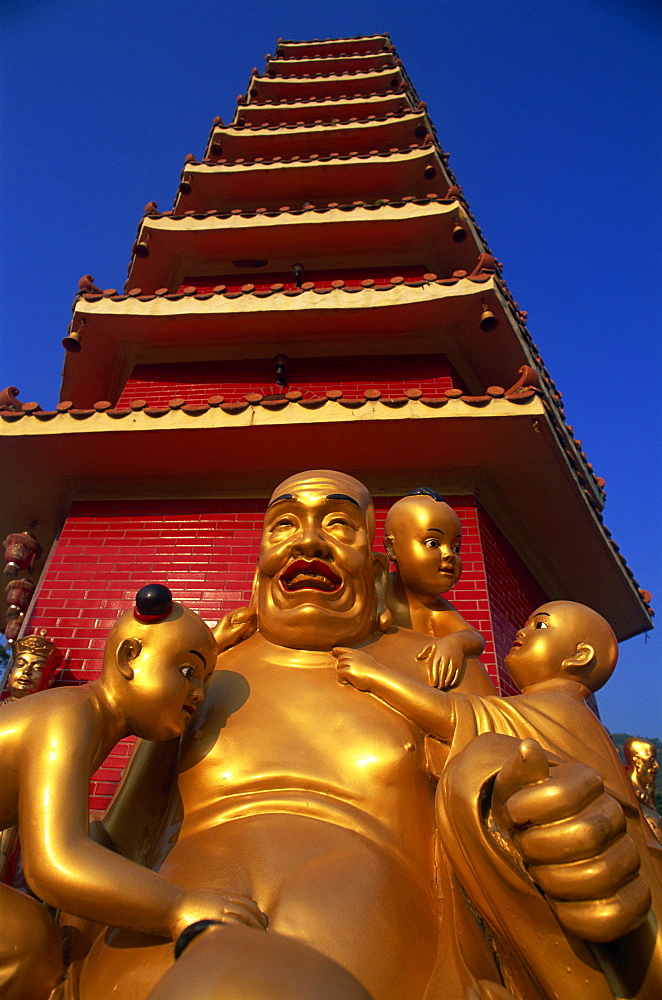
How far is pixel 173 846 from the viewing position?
1784 millimetres

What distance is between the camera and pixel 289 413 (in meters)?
4.37

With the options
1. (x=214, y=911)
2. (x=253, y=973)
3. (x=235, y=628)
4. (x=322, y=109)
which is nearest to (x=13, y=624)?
(x=235, y=628)

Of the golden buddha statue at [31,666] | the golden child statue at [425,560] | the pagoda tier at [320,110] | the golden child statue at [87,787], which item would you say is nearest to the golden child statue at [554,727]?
the golden child statue at [425,560]

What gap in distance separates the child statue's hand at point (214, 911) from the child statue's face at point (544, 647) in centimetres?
131

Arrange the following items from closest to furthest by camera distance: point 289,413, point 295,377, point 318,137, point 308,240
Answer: point 289,413, point 295,377, point 308,240, point 318,137

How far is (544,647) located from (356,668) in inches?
28.0

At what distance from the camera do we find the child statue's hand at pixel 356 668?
2135 mm

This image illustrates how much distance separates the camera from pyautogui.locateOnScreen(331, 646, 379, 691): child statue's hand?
2.13 m

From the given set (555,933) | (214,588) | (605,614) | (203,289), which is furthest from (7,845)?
(203,289)

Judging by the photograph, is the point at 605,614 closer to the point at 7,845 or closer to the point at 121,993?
the point at 7,845

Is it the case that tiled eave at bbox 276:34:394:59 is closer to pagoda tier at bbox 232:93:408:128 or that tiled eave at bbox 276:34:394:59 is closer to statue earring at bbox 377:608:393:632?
pagoda tier at bbox 232:93:408:128

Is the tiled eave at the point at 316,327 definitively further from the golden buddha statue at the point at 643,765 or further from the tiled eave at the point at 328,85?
the tiled eave at the point at 328,85

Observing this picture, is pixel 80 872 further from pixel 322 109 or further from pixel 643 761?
pixel 322 109

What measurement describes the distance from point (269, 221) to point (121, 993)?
6.72 meters
